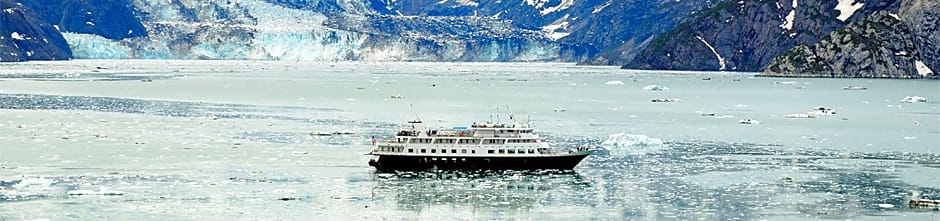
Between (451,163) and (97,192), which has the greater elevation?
(451,163)

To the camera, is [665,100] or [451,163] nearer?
[451,163]

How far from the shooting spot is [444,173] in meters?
67.9

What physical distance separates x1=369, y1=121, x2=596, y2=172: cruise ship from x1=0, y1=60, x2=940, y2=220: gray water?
2.94 feet

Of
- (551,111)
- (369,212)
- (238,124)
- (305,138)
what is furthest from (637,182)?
(551,111)

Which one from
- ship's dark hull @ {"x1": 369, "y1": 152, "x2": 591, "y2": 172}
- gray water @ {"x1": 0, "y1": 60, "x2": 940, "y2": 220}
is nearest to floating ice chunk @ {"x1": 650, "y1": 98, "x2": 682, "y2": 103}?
gray water @ {"x1": 0, "y1": 60, "x2": 940, "y2": 220}

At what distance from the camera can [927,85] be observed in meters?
197

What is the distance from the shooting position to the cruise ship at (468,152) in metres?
68.9

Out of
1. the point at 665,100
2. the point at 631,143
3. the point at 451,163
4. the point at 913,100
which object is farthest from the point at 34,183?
the point at 913,100

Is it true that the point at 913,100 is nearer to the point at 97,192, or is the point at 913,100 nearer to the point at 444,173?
the point at 444,173

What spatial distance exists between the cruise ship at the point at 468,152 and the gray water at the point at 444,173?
0.90 metres

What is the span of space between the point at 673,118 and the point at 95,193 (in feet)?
202

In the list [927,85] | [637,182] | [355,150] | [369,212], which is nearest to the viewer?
[369,212]

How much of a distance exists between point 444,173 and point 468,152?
5.80 feet

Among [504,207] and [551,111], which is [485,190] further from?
[551,111]
